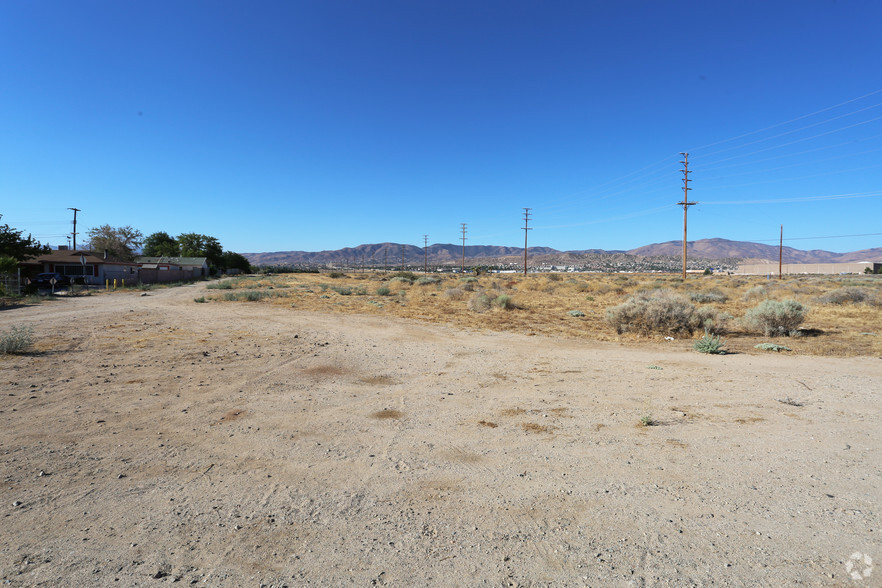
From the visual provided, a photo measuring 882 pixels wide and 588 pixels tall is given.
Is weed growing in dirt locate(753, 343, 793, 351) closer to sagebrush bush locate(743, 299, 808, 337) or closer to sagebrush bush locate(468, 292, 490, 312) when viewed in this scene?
sagebrush bush locate(743, 299, 808, 337)

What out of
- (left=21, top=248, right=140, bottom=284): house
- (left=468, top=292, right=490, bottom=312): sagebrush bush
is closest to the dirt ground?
(left=468, top=292, right=490, bottom=312): sagebrush bush

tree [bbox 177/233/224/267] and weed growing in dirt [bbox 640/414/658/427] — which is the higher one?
tree [bbox 177/233/224/267]

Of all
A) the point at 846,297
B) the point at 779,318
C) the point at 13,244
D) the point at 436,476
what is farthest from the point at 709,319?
the point at 13,244

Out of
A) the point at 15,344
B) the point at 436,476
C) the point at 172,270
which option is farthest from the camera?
the point at 172,270

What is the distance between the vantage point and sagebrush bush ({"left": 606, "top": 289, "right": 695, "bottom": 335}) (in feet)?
45.9

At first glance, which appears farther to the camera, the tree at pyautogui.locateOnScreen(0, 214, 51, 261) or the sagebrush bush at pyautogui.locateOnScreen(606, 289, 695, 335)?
the tree at pyautogui.locateOnScreen(0, 214, 51, 261)

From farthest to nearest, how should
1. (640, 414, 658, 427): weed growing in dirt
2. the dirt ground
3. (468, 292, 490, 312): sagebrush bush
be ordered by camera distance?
(468, 292, 490, 312): sagebrush bush → (640, 414, 658, 427): weed growing in dirt → the dirt ground

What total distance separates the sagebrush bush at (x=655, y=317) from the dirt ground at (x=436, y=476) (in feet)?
16.7

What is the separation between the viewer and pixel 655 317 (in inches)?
551

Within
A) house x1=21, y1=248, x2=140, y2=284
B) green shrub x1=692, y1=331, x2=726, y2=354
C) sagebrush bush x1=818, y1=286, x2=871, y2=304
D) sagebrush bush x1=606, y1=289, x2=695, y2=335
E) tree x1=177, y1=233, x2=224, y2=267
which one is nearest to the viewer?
green shrub x1=692, y1=331, x2=726, y2=354

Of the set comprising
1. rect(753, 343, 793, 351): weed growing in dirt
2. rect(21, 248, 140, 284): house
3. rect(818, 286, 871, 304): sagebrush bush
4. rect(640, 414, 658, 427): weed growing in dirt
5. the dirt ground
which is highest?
rect(21, 248, 140, 284): house

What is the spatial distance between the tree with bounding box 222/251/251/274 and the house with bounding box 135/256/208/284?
47.9 ft

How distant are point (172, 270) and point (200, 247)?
33790mm

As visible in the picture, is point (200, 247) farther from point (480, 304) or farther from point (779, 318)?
point (779, 318)
